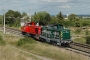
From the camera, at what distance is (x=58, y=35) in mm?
30203

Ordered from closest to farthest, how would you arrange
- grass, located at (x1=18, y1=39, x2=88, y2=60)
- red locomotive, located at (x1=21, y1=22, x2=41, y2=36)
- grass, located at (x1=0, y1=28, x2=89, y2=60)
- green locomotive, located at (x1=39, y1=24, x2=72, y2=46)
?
grass, located at (x1=0, y1=28, x2=89, y2=60), grass, located at (x1=18, y1=39, x2=88, y2=60), green locomotive, located at (x1=39, y1=24, x2=72, y2=46), red locomotive, located at (x1=21, y1=22, x2=41, y2=36)

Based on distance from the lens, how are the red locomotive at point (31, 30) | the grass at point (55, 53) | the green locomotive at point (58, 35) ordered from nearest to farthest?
1. the grass at point (55, 53)
2. the green locomotive at point (58, 35)
3. the red locomotive at point (31, 30)

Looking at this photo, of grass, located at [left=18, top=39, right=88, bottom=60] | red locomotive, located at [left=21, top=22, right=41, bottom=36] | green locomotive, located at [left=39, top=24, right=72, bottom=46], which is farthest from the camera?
red locomotive, located at [left=21, top=22, right=41, bottom=36]

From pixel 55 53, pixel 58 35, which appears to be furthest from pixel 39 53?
pixel 58 35

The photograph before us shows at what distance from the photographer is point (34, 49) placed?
26.2m

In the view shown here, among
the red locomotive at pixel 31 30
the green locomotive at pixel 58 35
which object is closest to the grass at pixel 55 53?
the green locomotive at pixel 58 35

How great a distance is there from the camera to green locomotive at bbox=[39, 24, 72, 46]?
29.9 metres

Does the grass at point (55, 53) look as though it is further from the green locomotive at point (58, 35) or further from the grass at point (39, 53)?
the green locomotive at point (58, 35)

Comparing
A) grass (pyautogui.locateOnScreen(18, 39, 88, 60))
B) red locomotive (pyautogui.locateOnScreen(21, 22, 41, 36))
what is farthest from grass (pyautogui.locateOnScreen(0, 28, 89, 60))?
red locomotive (pyautogui.locateOnScreen(21, 22, 41, 36))

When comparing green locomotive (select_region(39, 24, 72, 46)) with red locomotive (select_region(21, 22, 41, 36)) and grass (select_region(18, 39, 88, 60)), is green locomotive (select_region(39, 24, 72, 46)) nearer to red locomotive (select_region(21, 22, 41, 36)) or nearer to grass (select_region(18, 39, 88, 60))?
grass (select_region(18, 39, 88, 60))

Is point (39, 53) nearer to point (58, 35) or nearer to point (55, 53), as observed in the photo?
point (55, 53)

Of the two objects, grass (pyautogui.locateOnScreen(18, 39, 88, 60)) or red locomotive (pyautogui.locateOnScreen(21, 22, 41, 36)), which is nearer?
grass (pyautogui.locateOnScreen(18, 39, 88, 60))

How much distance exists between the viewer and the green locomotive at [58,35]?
98.1ft

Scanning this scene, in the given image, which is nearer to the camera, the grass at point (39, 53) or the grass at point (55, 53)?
the grass at point (39, 53)
